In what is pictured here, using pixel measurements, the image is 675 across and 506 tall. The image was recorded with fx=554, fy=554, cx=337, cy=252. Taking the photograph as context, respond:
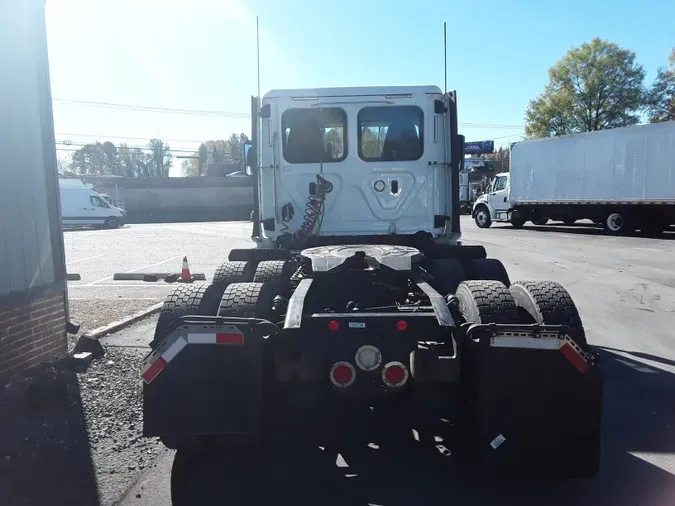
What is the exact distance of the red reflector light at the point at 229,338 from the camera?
10.7ft

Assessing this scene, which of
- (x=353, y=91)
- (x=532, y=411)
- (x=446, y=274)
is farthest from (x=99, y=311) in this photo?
(x=532, y=411)

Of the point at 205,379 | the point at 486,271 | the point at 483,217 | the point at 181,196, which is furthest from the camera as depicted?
the point at 181,196

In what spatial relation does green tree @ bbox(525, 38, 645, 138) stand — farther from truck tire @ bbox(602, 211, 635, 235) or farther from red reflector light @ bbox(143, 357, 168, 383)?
red reflector light @ bbox(143, 357, 168, 383)

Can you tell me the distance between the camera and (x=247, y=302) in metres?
3.86

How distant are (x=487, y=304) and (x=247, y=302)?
1.63 m

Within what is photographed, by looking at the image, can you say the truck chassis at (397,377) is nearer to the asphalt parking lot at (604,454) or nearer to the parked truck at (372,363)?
the parked truck at (372,363)

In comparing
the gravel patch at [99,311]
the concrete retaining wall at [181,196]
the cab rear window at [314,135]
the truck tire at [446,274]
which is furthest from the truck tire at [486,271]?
the concrete retaining wall at [181,196]

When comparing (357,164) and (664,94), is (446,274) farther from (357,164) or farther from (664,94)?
(664,94)

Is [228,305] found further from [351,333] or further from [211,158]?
[211,158]

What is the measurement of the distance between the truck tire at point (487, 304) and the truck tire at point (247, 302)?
139cm

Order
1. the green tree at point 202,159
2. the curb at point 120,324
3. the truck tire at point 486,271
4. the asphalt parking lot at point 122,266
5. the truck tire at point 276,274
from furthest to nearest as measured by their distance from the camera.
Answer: the green tree at point 202,159, the asphalt parking lot at point 122,266, the curb at point 120,324, the truck tire at point 486,271, the truck tire at point 276,274

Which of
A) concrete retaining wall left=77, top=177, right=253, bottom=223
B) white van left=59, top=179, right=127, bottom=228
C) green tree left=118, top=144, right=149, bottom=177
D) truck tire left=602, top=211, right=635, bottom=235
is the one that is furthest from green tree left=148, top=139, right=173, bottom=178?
truck tire left=602, top=211, right=635, bottom=235

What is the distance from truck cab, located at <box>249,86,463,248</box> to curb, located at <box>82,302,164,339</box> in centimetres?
208

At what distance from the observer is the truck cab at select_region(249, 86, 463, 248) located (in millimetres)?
6055
